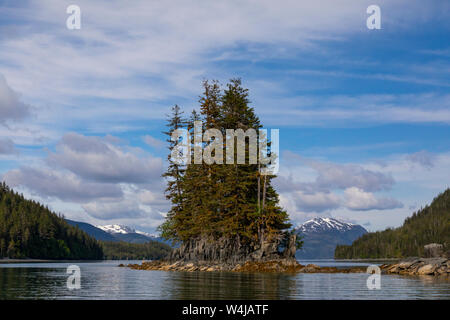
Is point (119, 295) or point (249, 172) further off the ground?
point (249, 172)

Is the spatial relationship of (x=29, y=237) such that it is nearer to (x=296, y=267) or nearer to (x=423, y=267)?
(x=296, y=267)

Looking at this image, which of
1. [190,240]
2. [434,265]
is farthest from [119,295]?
[190,240]

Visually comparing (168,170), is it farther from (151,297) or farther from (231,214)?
(151,297)

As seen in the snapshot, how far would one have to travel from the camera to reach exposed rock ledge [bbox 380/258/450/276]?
5522 centimetres

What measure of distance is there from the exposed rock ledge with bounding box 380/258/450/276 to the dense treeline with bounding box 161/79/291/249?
17.8 meters

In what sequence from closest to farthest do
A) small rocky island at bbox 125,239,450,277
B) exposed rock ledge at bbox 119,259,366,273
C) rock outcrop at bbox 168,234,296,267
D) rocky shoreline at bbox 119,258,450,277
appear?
rocky shoreline at bbox 119,258,450,277 < small rocky island at bbox 125,239,450,277 < exposed rock ledge at bbox 119,259,366,273 < rock outcrop at bbox 168,234,296,267

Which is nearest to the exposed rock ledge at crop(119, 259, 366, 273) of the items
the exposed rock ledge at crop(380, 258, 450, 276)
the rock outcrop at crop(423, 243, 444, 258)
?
Result: the exposed rock ledge at crop(380, 258, 450, 276)

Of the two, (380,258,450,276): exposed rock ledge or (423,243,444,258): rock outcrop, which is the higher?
(423,243,444,258): rock outcrop

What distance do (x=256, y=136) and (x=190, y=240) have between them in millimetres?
20956

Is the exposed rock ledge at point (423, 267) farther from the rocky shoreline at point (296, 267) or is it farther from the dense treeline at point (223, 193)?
the dense treeline at point (223, 193)

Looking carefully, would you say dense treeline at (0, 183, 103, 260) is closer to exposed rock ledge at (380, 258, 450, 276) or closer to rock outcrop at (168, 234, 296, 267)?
rock outcrop at (168, 234, 296, 267)

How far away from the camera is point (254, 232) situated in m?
73.2

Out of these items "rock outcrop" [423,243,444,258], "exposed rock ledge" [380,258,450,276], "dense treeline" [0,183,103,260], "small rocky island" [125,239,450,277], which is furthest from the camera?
"dense treeline" [0,183,103,260]
